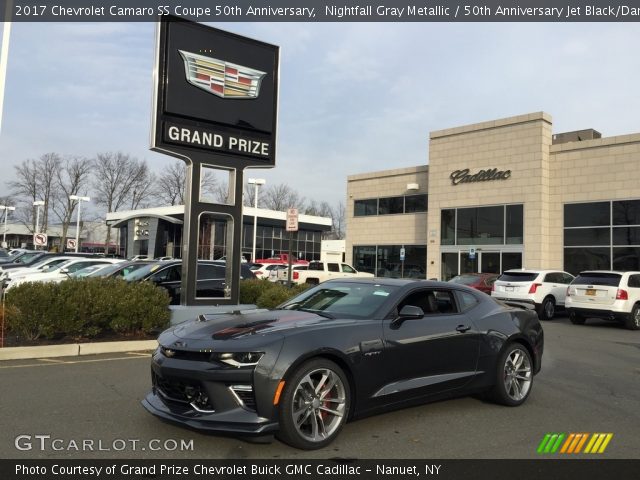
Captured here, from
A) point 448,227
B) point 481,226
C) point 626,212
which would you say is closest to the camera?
point 626,212

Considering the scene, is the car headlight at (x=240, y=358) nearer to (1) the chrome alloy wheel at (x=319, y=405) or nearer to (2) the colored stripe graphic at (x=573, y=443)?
(1) the chrome alloy wheel at (x=319, y=405)

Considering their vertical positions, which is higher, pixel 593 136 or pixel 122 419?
pixel 593 136

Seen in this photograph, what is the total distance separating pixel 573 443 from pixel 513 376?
137 cm

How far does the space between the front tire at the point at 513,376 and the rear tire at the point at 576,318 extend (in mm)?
10799

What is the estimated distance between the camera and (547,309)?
1739cm

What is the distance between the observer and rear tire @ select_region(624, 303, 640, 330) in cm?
1505

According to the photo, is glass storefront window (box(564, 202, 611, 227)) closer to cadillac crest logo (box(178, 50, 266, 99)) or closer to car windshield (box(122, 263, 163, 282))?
cadillac crest logo (box(178, 50, 266, 99))

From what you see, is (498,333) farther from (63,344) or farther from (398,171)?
(398,171)

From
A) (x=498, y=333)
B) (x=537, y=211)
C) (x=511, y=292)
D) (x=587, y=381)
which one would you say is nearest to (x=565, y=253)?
(x=537, y=211)

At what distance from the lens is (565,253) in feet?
90.6

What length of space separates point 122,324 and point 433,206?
25.1 metres

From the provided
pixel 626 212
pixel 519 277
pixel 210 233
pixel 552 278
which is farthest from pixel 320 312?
pixel 210 233

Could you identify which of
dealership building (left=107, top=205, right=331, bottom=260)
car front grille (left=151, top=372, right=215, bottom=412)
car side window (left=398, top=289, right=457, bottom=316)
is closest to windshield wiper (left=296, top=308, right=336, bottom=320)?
car side window (left=398, top=289, right=457, bottom=316)

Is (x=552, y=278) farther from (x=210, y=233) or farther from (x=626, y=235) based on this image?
(x=210, y=233)
